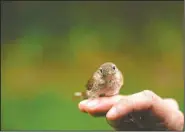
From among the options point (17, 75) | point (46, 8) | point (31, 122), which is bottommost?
point (31, 122)

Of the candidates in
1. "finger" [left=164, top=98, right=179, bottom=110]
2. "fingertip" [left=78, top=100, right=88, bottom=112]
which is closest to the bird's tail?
"fingertip" [left=78, top=100, right=88, bottom=112]

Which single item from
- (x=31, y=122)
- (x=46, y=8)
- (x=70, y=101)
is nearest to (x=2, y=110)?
(x=31, y=122)

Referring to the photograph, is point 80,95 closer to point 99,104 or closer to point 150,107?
point 99,104

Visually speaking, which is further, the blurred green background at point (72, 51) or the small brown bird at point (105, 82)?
the blurred green background at point (72, 51)

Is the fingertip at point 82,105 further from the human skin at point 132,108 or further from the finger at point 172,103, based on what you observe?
the finger at point 172,103

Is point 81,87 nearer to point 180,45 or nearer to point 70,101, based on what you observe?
point 70,101

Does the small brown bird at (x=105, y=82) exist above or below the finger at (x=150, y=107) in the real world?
above

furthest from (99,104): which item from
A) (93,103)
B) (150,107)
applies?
(150,107)

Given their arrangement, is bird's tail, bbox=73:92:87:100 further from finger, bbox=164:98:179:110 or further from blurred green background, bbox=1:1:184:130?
finger, bbox=164:98:179:110

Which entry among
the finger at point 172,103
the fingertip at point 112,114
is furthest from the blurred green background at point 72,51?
the fingertip at point 112,114
